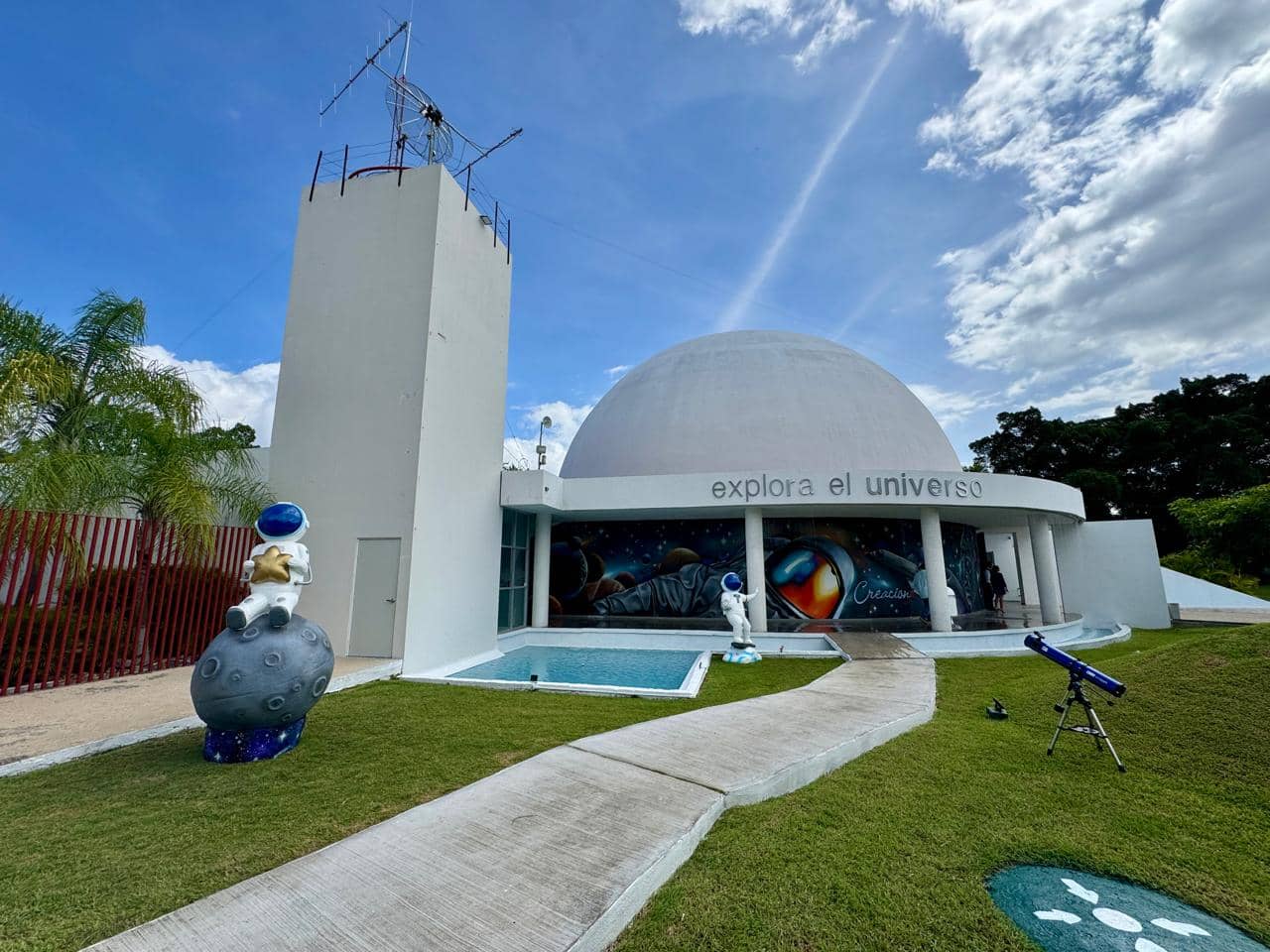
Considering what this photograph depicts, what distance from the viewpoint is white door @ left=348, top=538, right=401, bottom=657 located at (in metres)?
10.2

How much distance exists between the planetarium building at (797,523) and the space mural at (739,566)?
5 cm

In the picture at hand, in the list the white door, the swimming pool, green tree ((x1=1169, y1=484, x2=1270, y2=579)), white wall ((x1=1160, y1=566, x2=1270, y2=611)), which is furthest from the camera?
white wall ((x1=1160, y1=566, x2=1270, y2=611))

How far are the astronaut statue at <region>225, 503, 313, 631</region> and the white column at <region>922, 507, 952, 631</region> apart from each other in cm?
1407

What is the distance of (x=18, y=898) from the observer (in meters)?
Answer: 2.90

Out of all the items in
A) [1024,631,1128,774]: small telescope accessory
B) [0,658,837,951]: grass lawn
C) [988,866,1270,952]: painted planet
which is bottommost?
[988,866,1270,952]: painted planet

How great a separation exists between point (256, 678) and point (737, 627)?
916 cm

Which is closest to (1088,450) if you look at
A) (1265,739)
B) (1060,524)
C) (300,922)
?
(1060,524)

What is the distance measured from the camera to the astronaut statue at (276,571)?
16.6 feet

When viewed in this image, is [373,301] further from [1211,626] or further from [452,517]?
[1211,626]

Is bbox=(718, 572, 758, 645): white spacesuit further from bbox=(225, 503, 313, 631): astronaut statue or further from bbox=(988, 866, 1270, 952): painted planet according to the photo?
bbox=(225, 503, 313, 631): astronaut statue

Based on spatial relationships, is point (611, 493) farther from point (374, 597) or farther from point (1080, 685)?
point (1080, 685)

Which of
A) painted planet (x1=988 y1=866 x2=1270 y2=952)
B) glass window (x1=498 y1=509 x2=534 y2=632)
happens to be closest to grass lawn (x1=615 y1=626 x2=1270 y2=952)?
painted planet (x1=988 y1=866 x2=1270 y2=952)

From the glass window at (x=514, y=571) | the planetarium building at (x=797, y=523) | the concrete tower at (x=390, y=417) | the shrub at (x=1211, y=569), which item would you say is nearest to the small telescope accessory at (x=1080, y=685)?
the planetarium building at (x=797, y=523)

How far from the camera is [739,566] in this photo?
17031 millimetres
